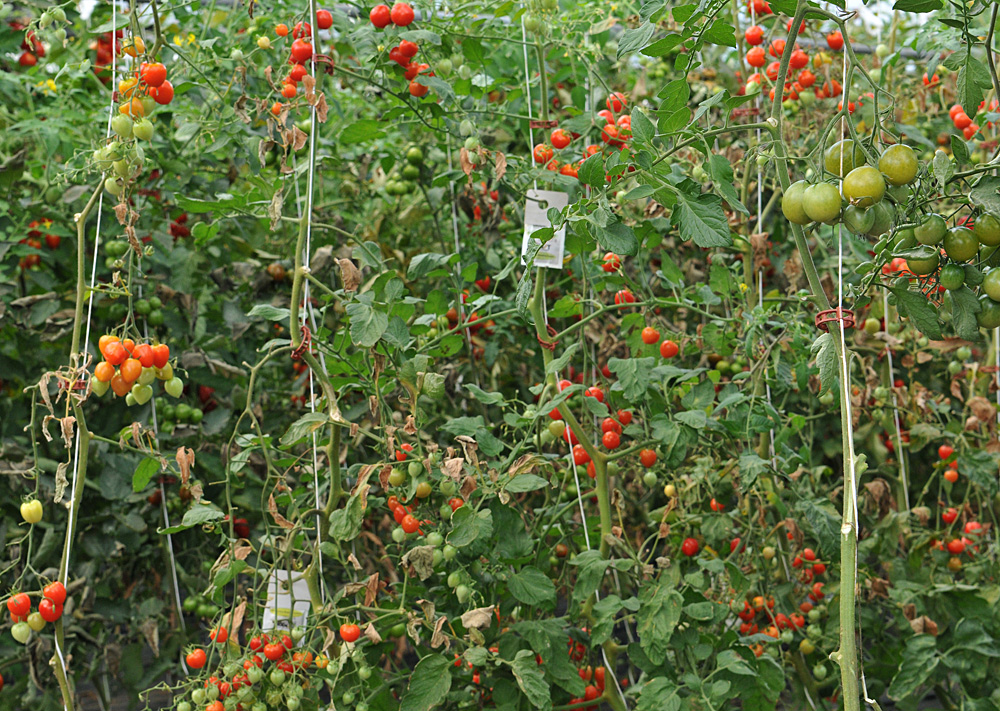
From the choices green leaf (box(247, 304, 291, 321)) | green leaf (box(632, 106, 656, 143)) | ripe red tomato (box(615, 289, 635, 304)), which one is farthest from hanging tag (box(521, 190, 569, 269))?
green leaf (box(247, 304, 291, 321))

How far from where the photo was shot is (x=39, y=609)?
3.91 ft

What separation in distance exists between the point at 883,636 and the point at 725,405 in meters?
0.80

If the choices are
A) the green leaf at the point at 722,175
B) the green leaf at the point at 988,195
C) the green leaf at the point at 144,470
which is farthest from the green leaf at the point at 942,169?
the green leaf at the point at 144,470

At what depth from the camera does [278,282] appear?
74.1 inches

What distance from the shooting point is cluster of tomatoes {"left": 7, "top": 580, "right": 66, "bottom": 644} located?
46.1 inches

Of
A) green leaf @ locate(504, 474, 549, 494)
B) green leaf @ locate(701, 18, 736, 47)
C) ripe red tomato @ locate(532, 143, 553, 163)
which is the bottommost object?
green leaf @ locate(504, 474, 549, 494)

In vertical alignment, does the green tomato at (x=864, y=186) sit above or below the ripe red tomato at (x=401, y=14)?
below

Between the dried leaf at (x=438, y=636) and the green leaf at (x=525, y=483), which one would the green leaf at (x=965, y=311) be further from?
the dried leaf at (x=438, y=636)

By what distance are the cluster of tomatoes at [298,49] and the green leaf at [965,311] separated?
3.07ft

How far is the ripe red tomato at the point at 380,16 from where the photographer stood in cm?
139

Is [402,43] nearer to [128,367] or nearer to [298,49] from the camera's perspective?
[298,49]

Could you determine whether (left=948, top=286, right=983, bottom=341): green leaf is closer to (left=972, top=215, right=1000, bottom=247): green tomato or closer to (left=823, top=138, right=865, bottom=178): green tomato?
(left=972, top=215, right=1000, bottom=247): green tomato

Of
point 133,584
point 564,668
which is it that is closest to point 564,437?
point 564,668

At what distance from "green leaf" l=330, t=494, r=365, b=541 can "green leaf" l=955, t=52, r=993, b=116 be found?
2.93ft
